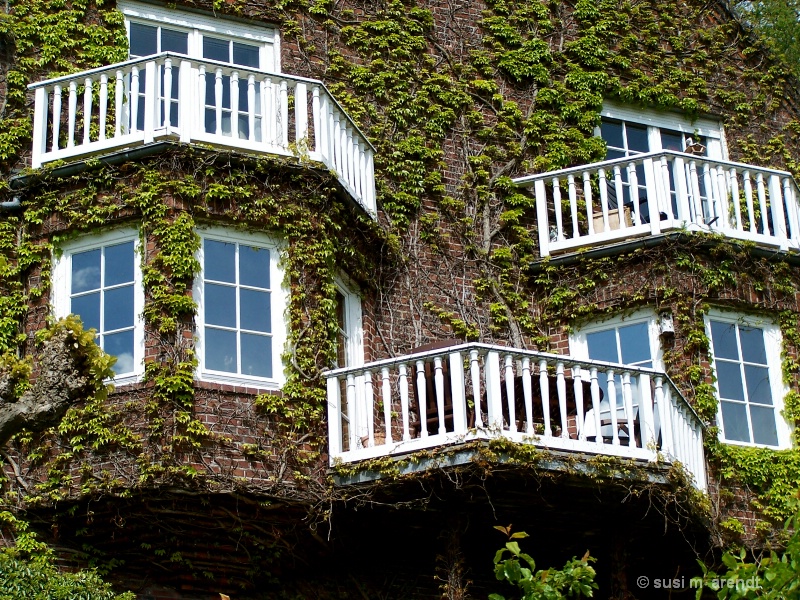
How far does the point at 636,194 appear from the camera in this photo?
17469 millimetres

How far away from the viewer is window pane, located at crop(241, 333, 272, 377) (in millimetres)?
14828

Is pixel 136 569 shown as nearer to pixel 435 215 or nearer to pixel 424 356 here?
pixel 424 356

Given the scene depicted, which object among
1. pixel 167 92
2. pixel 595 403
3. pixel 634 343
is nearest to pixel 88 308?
pixel 167 92

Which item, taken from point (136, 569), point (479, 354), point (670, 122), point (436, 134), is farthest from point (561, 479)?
point (670, 122)

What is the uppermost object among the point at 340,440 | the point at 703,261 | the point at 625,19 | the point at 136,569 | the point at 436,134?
the point at 625,19

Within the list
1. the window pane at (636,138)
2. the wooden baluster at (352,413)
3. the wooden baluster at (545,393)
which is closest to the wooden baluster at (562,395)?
the wooden baluster at (545,393)

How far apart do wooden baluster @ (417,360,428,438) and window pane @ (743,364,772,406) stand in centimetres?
437

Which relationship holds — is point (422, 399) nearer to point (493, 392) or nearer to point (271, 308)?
point (493, 392)

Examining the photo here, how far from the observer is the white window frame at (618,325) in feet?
55.7

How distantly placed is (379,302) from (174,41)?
3989mm

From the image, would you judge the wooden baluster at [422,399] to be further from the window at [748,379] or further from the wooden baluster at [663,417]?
the window at [748,379]

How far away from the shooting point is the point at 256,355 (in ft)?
49.0

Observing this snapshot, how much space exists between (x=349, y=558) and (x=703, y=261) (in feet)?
17.4

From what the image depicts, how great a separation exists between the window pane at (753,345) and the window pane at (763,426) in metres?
0.60
